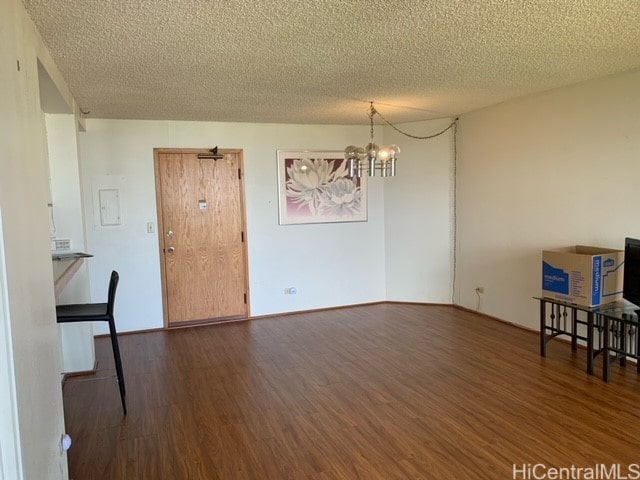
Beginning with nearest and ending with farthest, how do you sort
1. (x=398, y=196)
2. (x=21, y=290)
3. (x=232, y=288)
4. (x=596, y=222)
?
(x=21, y=290) < (x=596, y=222) < (x=232, y=288) < (x=398, y=196)

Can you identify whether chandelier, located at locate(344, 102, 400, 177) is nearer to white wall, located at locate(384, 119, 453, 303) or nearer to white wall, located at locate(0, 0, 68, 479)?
white wall, located at locate(384, 119, 453, 303)

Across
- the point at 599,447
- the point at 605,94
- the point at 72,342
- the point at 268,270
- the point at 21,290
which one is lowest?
the point at 599,447

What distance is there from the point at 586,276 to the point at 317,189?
3216mm

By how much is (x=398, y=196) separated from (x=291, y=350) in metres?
2.64

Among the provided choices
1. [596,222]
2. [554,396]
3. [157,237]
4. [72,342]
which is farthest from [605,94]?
[72,342]

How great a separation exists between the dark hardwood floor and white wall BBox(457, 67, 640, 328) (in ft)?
2.42

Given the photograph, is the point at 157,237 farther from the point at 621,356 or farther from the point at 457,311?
the point at 621,356

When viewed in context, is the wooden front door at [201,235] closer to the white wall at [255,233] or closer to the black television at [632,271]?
the white wall at [255,233]

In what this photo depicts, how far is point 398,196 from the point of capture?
5.98 m

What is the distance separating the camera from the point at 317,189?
19.0 ft

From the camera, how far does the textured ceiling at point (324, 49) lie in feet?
7.40

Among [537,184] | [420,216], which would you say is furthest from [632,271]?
[420,216]

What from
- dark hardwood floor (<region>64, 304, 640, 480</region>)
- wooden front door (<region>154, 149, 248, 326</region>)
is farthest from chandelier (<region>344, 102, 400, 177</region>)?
wooden front door (<region>154, 149, 248, 326</region>)

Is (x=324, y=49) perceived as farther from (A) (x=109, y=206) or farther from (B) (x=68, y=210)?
(A) (x=109, y=206)
